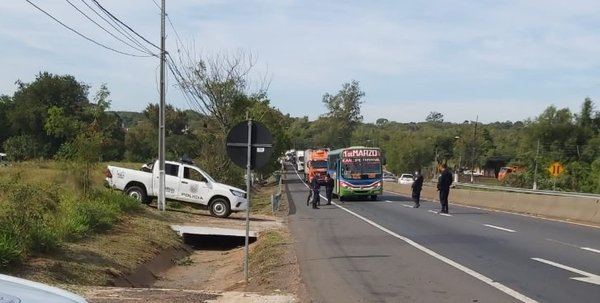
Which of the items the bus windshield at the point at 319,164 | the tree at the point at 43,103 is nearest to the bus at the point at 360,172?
the bus windshield at the point at 319,164

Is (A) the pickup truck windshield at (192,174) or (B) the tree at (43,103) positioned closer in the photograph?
(A) the pickup truck windshield at (192,174)

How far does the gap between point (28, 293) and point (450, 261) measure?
10.3 m

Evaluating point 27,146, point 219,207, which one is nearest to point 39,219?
point 219,207

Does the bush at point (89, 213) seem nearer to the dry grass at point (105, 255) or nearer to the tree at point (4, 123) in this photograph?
the dry grass at point (105, 255)

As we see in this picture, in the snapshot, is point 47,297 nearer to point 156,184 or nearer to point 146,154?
point 156,184

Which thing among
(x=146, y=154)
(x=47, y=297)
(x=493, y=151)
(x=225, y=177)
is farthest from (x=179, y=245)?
(x=493, y=151)

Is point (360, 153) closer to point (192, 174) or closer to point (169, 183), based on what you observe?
point (192, 174)

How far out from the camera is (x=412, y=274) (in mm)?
11328

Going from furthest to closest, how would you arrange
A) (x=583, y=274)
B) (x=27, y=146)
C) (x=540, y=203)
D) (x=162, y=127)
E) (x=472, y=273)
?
(x=27, y=146)
(x=540, y=203)
(x=162, y=127)
(x=472, y=273)
(x=583, y=274)

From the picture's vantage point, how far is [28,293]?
11.6 feet

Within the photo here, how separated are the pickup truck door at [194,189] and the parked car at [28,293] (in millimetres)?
21779

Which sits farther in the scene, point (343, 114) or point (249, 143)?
point (343, 114)

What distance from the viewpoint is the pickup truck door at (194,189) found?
2559 centimetres

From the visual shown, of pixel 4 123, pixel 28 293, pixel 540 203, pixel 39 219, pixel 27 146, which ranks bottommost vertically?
pixel 540 203
